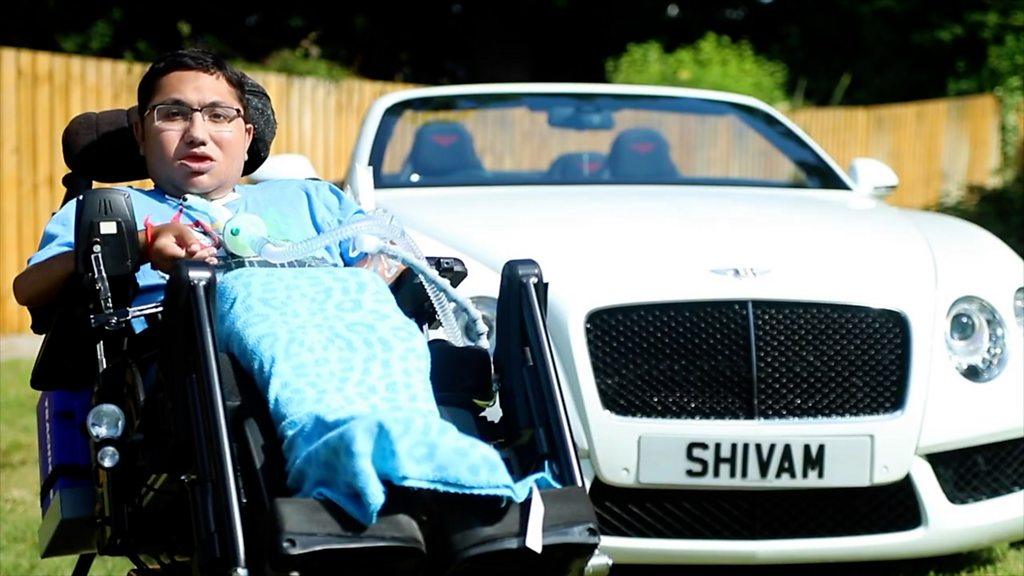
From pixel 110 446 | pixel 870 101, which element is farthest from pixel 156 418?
pixel 870 101

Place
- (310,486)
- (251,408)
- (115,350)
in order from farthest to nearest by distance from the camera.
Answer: (115,350), (251,408), (310,486)

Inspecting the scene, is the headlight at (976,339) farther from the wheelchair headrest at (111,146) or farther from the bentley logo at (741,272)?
the wheelchair headrest at (111,146)

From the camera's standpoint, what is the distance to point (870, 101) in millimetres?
38250

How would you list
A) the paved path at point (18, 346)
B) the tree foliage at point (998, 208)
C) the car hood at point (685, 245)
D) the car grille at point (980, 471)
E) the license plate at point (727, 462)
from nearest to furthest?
the license plate at point (727, 462) → the car hood at point (685, 245) → the car grille at point (980, 471) → the paved path at point (18, 346) → the tree foliage at point (998, 208)

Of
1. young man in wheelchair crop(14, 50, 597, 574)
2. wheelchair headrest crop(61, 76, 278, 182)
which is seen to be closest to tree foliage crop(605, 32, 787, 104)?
wheelchair headrest crop(61, 76, 278, 182)

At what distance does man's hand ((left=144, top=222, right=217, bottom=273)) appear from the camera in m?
3.31

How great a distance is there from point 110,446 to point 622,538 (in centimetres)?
173

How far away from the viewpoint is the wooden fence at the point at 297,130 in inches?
428

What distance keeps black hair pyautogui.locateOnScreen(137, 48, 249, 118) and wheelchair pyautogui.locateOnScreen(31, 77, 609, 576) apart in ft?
0.83

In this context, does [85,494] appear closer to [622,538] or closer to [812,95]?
[622,538]

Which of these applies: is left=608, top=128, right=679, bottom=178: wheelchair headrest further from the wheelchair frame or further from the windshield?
the wheelchair frame

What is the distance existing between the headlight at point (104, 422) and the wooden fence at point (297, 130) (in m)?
7.98

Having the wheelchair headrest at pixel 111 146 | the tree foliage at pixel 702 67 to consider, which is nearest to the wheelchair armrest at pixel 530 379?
the wheelchair headrest at pixel 111 146

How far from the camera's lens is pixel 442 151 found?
6.38m
